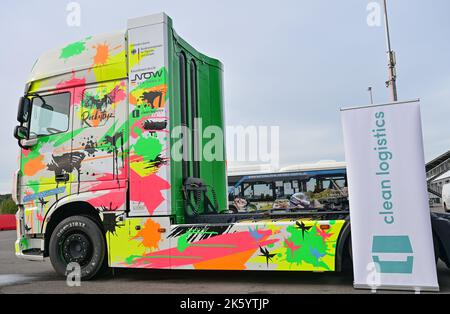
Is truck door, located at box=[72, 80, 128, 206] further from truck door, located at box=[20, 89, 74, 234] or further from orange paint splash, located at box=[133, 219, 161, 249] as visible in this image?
orange paint splash, located at box=[133, 219, 161, 249]

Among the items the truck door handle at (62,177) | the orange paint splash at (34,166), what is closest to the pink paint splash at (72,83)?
the orange paint splash at (34,166)

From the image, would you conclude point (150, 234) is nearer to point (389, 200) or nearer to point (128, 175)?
point (128, 175)

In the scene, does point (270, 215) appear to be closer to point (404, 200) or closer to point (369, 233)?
point (369, 233)

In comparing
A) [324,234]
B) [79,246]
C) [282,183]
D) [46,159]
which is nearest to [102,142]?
[46,159]

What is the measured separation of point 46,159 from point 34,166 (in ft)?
0.86

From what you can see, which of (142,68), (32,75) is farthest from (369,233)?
(32,75)

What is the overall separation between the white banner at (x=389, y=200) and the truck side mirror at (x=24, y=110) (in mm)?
5214

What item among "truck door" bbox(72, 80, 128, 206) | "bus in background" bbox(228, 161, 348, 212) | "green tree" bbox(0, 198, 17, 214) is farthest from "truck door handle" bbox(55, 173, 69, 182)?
"green tree" bbox(0, 198, 17, 214)

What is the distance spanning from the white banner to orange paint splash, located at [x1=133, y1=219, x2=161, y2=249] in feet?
8.89

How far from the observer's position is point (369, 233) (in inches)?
197

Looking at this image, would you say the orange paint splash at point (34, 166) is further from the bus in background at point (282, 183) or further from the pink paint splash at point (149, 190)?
the bus in background at point (282, 183)

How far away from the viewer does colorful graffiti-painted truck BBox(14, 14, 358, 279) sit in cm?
561

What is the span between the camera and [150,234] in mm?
5969
